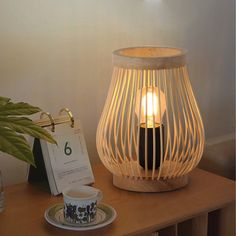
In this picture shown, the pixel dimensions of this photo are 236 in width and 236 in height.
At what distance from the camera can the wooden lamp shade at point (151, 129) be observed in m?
1.32

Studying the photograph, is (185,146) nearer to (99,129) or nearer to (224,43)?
(99,129)

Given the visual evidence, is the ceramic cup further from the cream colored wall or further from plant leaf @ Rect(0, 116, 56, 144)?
→ the cream colored wall

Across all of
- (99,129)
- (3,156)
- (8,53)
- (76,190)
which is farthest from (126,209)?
(8,53)

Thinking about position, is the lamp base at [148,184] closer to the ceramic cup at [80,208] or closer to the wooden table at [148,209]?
the wooden table at [148,209]

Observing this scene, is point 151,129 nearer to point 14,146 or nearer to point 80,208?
point 80,208

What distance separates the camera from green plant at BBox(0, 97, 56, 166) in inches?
39.1

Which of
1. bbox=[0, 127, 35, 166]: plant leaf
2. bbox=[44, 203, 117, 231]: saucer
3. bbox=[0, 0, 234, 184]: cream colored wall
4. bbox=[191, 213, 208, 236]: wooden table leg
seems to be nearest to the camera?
bbox=[0, 127, 35, 166]: plant leaf

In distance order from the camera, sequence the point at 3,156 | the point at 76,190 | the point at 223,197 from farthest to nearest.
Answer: the point at 3,156, the point at 223,197, the point at 76,190

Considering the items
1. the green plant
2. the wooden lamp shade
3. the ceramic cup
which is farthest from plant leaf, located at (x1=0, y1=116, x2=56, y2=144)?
the wooden lamp shade

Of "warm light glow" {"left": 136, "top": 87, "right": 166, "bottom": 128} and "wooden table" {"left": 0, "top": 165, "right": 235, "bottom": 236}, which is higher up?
"warm light glow" {"left": 136, "top": 87, "right": 166, "bottom": 128}

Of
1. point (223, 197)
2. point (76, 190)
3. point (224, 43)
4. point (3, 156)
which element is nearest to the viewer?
point (76, 190)

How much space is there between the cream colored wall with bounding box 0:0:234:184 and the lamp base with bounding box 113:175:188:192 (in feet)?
0.88

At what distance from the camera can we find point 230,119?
1.95 m

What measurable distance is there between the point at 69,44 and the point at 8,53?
0.58 feet
